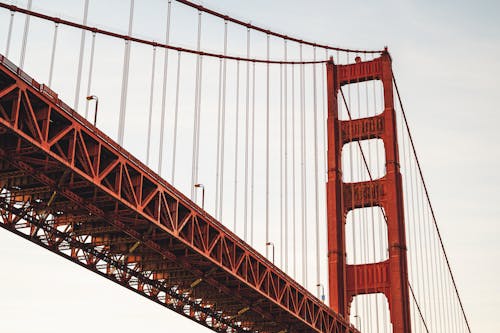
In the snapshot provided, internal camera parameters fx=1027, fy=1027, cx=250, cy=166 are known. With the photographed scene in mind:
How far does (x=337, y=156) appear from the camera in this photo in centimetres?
5925

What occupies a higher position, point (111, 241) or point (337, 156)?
point (337, 156)

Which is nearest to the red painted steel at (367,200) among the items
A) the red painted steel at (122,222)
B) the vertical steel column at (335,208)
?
the vertical steel column at (335,208)

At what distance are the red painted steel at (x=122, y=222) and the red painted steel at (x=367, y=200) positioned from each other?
7.60 metres

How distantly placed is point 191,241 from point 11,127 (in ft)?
36.2

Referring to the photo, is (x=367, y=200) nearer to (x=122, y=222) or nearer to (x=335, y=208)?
(x=335, y=208)

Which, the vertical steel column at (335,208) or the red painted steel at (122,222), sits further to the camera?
the vertical steel column at (335,208)

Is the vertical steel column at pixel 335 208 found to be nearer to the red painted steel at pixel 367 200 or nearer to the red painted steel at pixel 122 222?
the red painted steel at pixel 367 200

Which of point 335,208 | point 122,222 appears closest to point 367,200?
point 335,208

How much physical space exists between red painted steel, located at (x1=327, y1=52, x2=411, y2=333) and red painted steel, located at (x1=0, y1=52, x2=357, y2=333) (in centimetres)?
760

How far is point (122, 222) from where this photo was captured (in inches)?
1388

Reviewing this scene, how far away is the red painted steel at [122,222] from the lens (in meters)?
28.8


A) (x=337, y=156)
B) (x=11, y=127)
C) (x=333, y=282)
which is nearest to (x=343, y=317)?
(x=333, y=282)

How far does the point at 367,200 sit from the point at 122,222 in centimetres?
2534

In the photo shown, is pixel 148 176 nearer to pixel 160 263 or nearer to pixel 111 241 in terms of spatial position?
pixel 111 241
